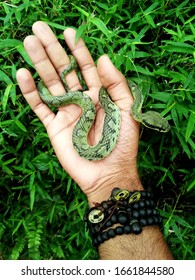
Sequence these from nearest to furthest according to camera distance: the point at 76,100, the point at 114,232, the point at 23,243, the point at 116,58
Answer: the point at 114,232, the point at 116,58, the point at 76,100, the point at 23,243

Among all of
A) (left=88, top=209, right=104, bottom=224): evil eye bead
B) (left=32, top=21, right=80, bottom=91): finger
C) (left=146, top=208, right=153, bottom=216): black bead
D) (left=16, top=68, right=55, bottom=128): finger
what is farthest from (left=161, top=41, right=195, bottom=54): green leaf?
(left=88, top=209, right=104, bottom=224): evil eye bead

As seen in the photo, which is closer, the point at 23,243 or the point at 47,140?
the point at 47,140

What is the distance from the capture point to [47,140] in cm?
321

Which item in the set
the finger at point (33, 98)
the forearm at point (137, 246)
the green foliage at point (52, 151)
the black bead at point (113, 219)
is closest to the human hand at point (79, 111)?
the finger at point (33, 98)

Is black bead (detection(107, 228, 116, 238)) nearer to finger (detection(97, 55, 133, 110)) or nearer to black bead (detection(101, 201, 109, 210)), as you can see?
black bead (detection(101, 201, 109, 210))

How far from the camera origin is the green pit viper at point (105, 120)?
2840 millimetres

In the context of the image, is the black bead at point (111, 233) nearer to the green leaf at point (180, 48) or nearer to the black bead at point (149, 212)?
the black bead at point (149, 212)

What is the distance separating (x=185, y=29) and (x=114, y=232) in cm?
169

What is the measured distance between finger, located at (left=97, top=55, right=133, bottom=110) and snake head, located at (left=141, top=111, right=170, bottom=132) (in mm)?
166

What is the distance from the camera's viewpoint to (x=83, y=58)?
3.12 meters

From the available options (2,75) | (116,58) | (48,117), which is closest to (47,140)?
(48,117)

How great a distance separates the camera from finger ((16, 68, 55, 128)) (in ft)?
9.69

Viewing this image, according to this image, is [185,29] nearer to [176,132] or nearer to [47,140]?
[176,132]

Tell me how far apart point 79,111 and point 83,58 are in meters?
0.44
